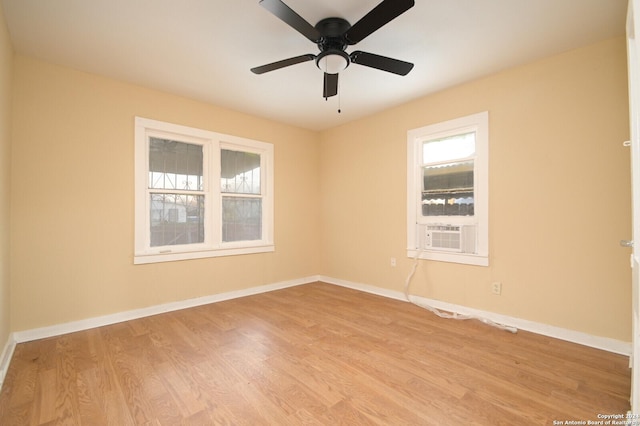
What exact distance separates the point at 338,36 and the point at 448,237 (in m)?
2.42

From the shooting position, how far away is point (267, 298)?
3898 mm

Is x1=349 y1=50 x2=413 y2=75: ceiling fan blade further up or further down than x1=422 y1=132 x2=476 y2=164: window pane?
further up

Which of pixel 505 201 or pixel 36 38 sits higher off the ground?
pixel 36 38

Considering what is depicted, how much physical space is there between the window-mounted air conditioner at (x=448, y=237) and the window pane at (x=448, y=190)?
0.16 meters

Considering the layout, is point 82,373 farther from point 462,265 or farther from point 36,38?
point 462,265

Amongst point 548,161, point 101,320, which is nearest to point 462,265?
point 548,161

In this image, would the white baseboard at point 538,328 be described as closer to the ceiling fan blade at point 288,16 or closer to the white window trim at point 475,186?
the white window trim at point 475,186

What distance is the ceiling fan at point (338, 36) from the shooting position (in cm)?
170

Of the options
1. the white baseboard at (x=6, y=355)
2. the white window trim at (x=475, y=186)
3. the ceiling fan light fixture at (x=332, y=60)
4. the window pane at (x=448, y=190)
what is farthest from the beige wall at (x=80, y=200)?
the window pane at (x=448, y=190)

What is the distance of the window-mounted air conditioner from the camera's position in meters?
3.19

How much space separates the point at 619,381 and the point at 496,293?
3.64ft

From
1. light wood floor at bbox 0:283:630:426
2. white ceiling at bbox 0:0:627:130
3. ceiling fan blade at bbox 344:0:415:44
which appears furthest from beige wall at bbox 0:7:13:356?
ceiling fan blade at bbox 344:0:415:44

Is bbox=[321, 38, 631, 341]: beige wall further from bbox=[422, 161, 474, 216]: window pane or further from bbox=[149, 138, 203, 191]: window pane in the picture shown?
bbox=[149, 138, 203, 191]: window pane

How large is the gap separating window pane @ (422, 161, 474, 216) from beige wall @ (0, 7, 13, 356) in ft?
13.0
